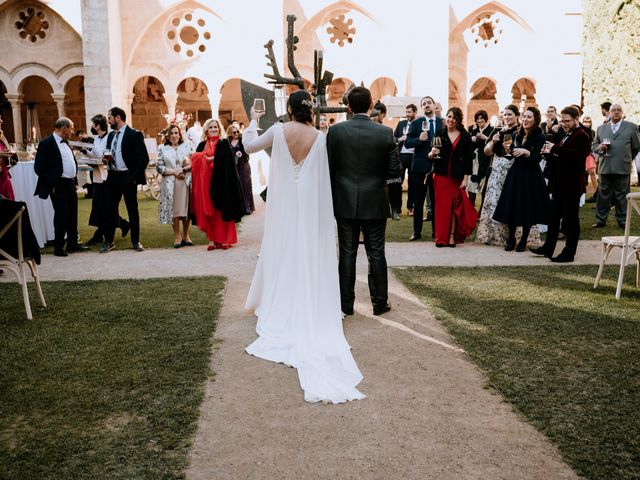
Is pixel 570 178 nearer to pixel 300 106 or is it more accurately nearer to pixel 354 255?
pixel 354 255

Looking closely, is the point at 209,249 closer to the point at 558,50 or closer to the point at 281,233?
the point at 281,233

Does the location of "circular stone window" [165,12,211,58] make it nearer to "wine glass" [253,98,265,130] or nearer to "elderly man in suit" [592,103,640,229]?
"elderly man in suit" [592,103,640,229]

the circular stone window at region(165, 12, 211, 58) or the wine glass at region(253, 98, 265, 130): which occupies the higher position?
the circular stone window at region(165, 12, 211, 58)

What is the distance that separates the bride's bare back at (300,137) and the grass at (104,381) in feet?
5.28

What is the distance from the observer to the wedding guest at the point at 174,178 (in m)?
9.11

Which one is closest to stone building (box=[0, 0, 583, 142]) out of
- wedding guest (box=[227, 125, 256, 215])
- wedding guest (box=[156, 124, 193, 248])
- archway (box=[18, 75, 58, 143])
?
archway (box=[18, 75, 58, 143])

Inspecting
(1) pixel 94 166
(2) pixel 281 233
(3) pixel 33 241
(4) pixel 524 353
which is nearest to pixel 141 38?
(1) pixel 94 166

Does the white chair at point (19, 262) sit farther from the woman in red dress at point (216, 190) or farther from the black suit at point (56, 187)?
the woman in red dress at point (216, 190)

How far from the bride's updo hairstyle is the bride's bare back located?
2.3 inches

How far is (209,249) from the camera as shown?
893 centimetres

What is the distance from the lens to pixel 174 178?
920cm

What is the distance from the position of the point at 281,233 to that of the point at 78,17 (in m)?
18.2

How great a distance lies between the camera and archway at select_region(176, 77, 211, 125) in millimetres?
25328

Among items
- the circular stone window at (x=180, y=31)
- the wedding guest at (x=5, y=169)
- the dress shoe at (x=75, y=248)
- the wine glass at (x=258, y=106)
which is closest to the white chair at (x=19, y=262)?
the wine glass at (x=258, y=106)
